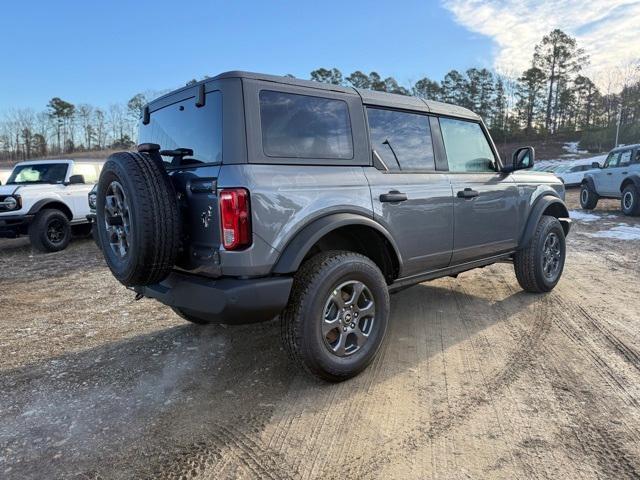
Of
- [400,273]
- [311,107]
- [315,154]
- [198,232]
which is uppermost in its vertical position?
[311,107]

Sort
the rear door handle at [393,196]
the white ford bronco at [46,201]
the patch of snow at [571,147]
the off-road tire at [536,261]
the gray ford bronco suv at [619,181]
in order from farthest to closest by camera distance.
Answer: the patch of snow at [571,147], the gray ford bronco suv at [619,181], the white ford bronco at [46,201], the off-road tire at [536,261], the rear door handle at [393,196]

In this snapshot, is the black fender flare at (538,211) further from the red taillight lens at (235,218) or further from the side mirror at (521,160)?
the red taillight lens at (235,218)

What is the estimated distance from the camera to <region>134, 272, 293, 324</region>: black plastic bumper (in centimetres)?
265

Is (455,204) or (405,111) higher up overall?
(405,111)

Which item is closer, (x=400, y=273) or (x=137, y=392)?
(x=137, y=392)

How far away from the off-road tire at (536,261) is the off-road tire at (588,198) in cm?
1058

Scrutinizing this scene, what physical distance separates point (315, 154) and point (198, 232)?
3.06 ft

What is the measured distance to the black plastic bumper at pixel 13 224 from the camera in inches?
340

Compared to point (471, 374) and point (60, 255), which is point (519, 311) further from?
point (60, 255)

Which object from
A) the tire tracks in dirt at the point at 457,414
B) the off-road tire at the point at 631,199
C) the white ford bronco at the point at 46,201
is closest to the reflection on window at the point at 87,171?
the white ford bronco at the point at 46,201

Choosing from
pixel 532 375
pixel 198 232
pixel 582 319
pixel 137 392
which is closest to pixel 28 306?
pixel 137 392

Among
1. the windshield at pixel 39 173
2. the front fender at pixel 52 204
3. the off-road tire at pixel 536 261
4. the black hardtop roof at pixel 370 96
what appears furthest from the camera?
the windshield at pixel 39 173

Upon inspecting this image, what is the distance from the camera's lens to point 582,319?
4277 millimetres

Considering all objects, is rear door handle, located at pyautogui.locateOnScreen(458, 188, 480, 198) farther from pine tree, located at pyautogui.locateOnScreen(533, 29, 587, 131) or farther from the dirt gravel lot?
pine tree, located at pyautogui.locateOnScreen(533, 29, 587, 131)
